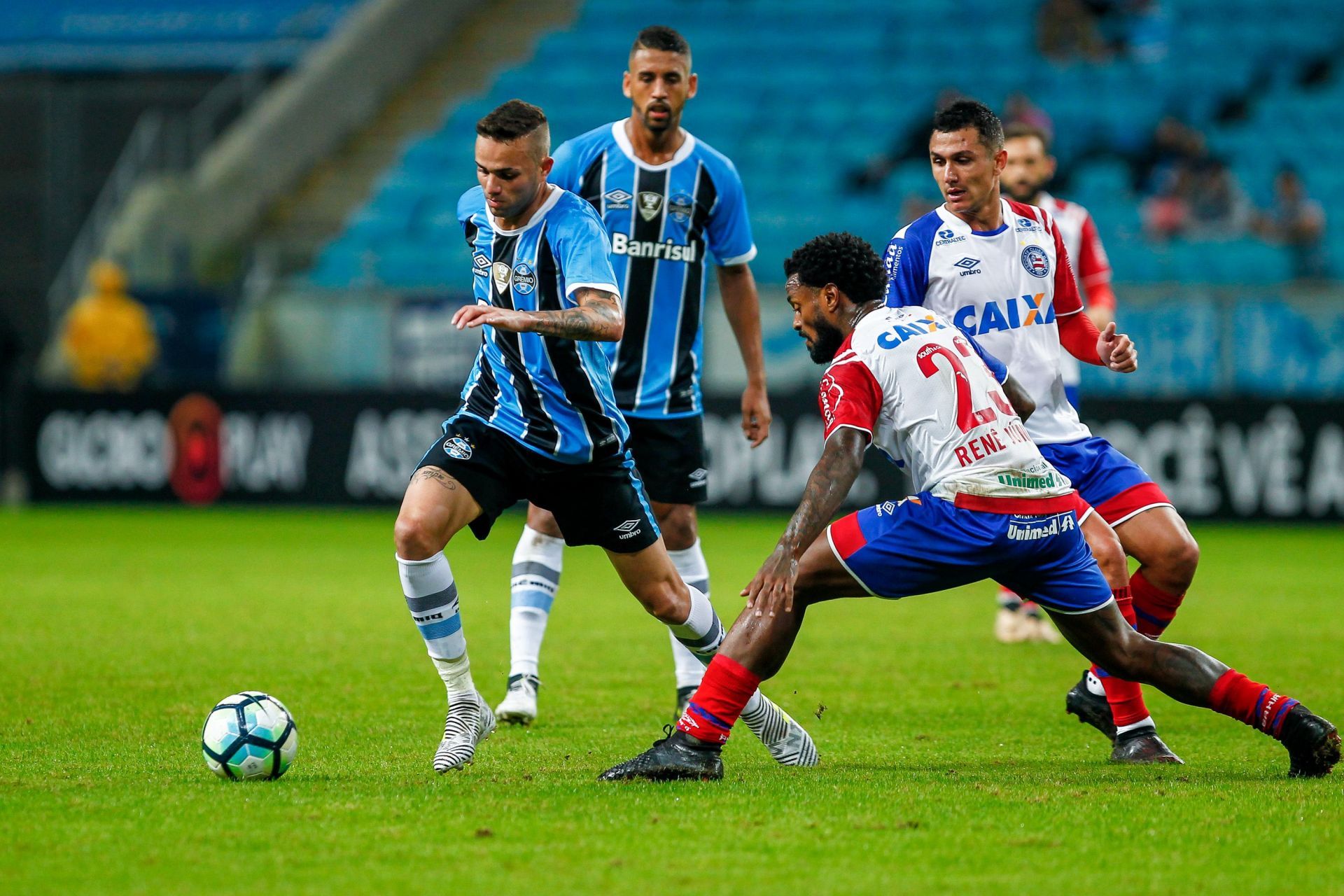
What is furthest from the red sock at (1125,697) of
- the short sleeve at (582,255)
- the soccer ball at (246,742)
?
the soccer ball at (246,742)

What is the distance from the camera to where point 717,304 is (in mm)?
16609

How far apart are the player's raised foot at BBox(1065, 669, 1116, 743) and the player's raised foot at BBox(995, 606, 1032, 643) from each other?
2764 mm

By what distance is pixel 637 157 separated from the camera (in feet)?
23.2

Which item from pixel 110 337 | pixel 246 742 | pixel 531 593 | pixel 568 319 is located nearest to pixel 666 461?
pixel 531 593

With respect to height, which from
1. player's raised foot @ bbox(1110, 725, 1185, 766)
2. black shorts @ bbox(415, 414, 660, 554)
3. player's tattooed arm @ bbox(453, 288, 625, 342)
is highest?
player's tattooed arm @ bbox(453, 288, 625, 342)

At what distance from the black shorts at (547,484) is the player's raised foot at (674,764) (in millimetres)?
736

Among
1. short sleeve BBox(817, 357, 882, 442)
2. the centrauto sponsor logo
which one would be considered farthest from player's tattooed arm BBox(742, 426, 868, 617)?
the centrauto sponsor logo

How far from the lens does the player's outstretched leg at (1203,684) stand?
5.35 meters

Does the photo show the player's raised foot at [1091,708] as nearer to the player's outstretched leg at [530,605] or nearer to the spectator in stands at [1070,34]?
the player's outstretched leg at [530,605]

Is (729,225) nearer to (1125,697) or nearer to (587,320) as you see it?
(587,320)

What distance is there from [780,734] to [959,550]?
3.10ft

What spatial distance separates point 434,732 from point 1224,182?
50.0 feet

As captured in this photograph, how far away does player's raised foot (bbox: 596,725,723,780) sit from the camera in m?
5.30

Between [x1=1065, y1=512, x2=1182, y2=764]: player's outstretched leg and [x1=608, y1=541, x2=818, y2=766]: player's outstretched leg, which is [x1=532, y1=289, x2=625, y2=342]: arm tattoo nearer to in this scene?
[x1=608, y1=541, x2=818, y2=766]: player's outstretched leg
